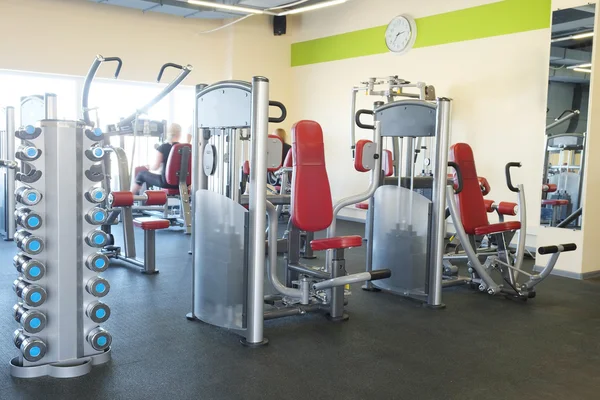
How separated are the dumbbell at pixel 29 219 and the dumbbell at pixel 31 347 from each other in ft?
1.63

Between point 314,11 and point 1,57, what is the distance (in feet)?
15.5

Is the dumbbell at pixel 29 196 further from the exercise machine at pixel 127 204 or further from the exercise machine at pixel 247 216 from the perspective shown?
the exercise machine at pixel 127 204

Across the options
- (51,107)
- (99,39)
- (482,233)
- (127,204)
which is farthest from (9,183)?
(482,233)

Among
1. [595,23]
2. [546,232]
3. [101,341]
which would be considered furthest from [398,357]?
[595,23]

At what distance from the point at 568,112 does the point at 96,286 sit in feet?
14.7

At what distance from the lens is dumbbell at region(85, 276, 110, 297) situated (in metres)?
2.75

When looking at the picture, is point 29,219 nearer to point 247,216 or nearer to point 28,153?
point 28,153

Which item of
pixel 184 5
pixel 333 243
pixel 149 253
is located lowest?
pixel 149 253

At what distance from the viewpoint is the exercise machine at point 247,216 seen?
3.18 metres

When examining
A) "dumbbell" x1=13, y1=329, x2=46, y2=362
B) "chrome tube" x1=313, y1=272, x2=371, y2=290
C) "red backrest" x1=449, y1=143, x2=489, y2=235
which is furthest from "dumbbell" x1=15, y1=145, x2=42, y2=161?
"red backrest" x1=449, y1=143, x2=489, y2=235

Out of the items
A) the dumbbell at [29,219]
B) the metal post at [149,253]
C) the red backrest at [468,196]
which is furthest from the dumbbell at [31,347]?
the red backrest at [468,196]

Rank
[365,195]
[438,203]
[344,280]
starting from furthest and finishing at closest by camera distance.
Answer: [438,203] → [365,195] → [344,280]

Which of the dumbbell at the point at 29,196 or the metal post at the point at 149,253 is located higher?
the dumbbell at the point at 29,196

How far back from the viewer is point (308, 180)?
3656 mm
